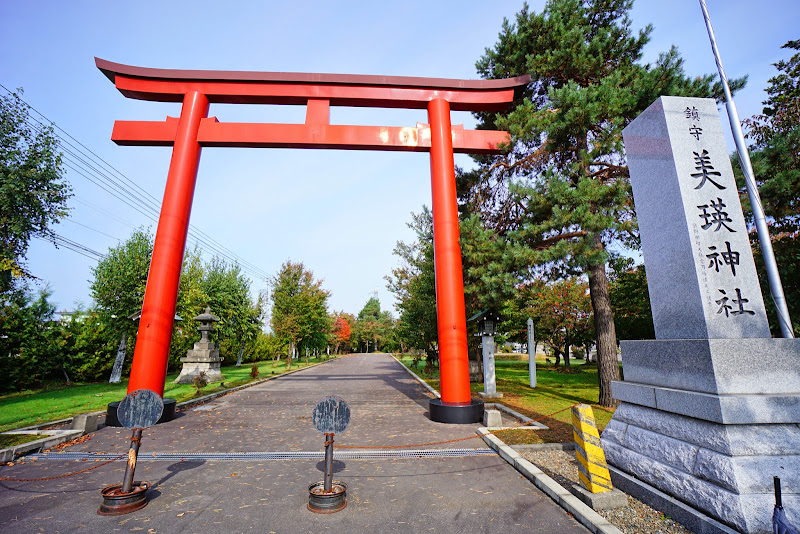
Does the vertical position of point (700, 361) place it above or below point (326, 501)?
above

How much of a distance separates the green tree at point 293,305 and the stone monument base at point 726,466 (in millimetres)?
25037

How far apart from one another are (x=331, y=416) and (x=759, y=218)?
608 centimetres

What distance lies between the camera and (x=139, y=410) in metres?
4.14

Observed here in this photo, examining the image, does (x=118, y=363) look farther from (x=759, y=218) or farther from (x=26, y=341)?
(x=759, y=218)

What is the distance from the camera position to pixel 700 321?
13.0 ft

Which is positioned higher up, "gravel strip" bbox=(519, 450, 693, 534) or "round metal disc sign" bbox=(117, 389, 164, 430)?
"round metal disc sign" bbox=(117, 389, 164, 430)

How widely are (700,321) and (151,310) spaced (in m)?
10.1

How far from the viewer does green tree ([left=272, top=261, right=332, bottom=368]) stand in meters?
26.7

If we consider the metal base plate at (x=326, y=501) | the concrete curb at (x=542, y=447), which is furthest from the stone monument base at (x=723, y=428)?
the metal base plate at (x=326, y=501)

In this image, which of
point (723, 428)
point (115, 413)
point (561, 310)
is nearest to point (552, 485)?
point (723, 428)

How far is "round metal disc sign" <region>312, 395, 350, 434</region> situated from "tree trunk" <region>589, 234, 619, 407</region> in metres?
7.68

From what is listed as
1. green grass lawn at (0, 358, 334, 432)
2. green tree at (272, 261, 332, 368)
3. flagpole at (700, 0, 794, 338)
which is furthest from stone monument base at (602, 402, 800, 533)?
green tree at (272, 261, 332, 368)

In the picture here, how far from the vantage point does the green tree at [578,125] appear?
8.02 metres

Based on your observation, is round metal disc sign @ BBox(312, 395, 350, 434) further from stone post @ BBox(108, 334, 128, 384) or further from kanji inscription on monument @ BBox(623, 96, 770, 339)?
stone post @ BBox(108, 334, 128, 384)
